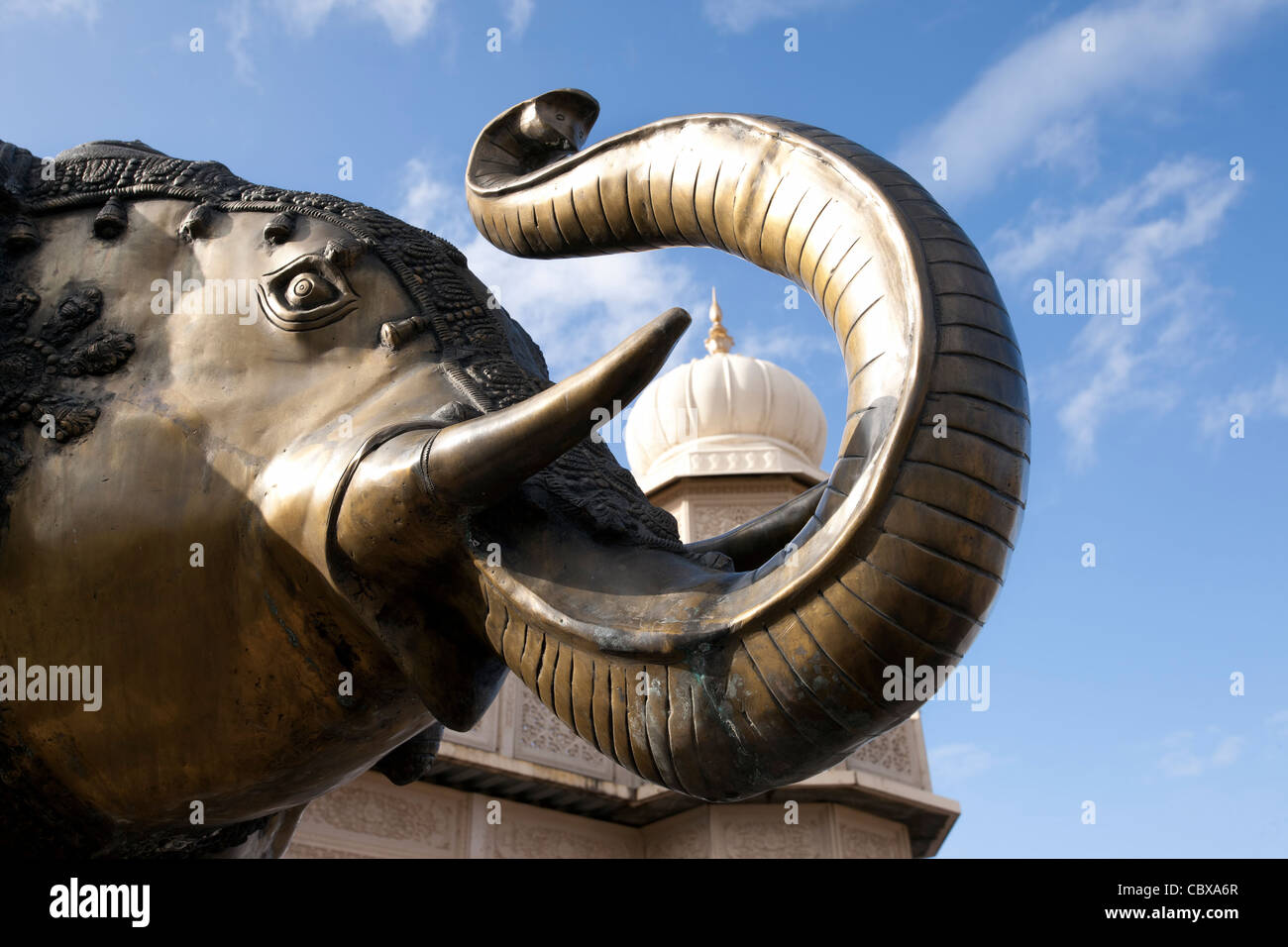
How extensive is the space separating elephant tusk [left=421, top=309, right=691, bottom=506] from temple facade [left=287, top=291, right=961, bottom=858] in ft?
20.5

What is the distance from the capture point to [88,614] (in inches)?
65.2

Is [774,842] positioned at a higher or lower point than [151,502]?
lower

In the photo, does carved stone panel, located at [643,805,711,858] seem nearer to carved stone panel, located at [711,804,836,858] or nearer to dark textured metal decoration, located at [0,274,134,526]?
carved stone panel, located at [711,804,836,858]

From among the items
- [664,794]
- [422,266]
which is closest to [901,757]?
[664,794]

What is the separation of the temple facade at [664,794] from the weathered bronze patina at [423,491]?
233 inches

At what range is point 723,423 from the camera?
10.1m

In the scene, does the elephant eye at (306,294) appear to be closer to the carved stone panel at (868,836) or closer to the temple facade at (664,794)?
the temple facade at (664,794)

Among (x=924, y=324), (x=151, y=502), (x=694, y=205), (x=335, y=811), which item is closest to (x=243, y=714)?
(x=151, y=502)

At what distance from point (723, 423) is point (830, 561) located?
890 cm

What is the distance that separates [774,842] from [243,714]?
7.35 metres

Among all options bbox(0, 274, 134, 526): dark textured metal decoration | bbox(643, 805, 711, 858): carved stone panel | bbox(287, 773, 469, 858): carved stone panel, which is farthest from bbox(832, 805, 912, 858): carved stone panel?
bbox(0, 274, 134, 526): dark textured metal decoration

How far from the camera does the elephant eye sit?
1.71m

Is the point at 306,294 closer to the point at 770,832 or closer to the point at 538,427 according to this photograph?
the point at 538,427
